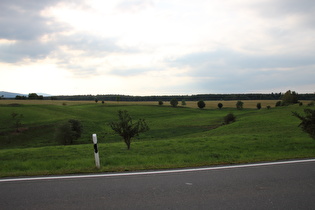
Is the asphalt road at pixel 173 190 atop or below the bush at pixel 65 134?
atop

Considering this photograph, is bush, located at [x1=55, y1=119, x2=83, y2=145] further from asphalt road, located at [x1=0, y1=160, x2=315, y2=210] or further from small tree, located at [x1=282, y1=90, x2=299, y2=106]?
small tree, located at [x1=282, y1=90, x2=299, y2=106]

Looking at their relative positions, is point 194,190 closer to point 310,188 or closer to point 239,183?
point 239,183

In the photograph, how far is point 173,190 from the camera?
5.61m

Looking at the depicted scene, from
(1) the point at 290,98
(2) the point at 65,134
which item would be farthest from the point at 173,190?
(1) the point at 290,98

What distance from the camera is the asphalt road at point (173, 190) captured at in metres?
4.84

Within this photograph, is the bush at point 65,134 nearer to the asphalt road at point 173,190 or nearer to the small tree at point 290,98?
the asphalt road at point 173,190

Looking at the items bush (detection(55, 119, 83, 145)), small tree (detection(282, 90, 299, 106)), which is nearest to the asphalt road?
bush (detection(55, 119, 83, 145))

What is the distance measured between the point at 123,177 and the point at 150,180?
87 cm

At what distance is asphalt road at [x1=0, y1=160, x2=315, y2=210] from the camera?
4.84 m

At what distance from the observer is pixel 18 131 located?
42.2 m

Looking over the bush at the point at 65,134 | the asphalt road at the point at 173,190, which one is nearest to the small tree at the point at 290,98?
the bush at the point at 65,134

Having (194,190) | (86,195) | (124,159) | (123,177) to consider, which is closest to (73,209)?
(86,195)

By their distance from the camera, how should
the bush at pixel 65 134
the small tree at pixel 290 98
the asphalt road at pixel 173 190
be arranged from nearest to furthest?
the asphalt road at pixel 173 190 < the bush at pixel 65 134 < the small tree at pixel 290 98

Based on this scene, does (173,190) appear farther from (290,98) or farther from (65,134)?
(290,98)
